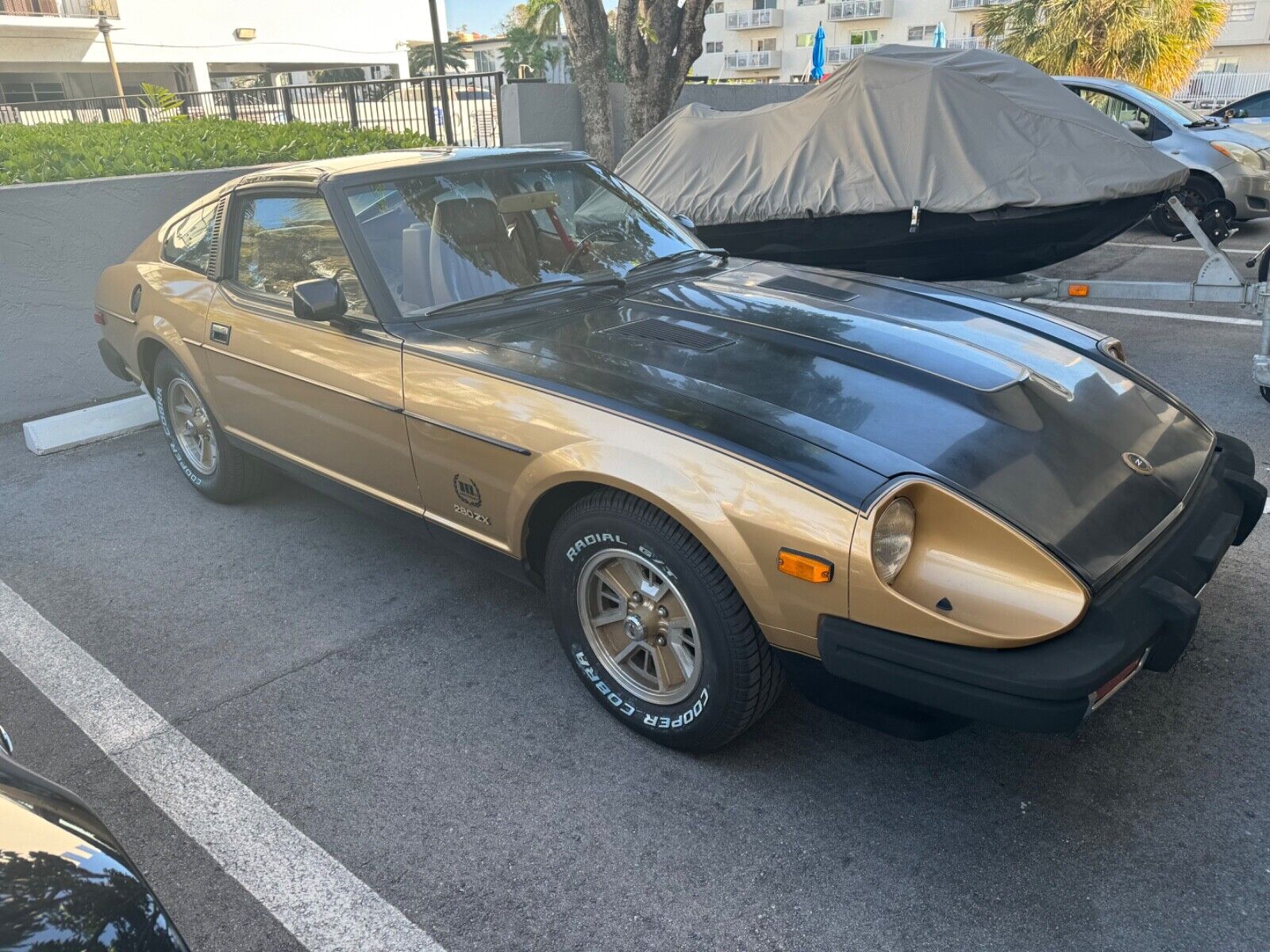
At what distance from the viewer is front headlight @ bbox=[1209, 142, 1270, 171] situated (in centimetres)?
1012

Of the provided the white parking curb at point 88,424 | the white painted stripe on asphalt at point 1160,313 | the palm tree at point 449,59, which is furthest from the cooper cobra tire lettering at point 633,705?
the palm tree at point 449,59

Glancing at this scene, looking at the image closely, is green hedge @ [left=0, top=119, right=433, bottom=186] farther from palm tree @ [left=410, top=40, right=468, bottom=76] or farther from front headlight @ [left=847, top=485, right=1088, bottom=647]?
palm tree @ [left=410, top=40, right=468, bottom=76]

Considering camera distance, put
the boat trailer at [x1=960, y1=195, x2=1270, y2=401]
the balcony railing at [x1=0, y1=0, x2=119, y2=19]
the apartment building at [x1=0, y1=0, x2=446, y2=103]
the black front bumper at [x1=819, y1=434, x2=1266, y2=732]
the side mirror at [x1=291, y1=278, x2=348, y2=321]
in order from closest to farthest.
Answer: the black front bumper at [x1=819, y1=434, x2=1266, y2=732] < the side mirror at [x1=291, y1=278, x2=348, y2=321] < the boat trailer at [x1=960, y1=195, x2=1270, y2=401] < the balcony railing at [x1=0, y1=0, x2=119, y2=19] < the apartment building at [x1=0, y1=0, x2=446, y2=103]

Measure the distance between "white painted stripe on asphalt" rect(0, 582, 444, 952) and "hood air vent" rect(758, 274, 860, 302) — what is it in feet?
8.04

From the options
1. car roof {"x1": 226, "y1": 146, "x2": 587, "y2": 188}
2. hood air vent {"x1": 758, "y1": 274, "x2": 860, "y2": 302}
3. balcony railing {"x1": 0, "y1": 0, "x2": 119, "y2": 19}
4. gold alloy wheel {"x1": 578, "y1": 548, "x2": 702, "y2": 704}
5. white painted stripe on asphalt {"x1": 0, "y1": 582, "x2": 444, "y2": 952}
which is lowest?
white painted stripe on asphalt {"x1": 0, "y1": 582, "x2": 444, "y2": 952}

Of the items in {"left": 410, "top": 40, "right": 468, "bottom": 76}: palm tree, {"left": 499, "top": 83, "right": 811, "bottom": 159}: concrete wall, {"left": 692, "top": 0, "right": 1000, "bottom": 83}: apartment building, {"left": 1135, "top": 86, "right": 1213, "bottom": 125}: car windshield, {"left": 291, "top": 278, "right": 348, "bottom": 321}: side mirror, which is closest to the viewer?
{"left": 291, "top": 278, "right": 348, "bottom": 321}: side mirror

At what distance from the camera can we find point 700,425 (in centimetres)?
260

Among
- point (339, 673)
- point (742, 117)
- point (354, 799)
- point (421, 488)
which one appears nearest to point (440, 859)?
point (354, 799)

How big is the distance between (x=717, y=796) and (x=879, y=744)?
543 millimetres

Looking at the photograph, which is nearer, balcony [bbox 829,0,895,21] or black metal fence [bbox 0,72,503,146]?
black metal fence [bbox 0,72,503,146]

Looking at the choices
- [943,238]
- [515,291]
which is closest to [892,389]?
[515,291]

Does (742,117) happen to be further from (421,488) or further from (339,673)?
(339,673)

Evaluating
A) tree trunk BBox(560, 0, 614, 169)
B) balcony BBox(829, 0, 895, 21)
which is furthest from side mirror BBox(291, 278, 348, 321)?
balcony BBox(829, 0, 895, 21)

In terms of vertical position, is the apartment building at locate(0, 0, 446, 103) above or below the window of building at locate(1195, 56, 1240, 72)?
above
